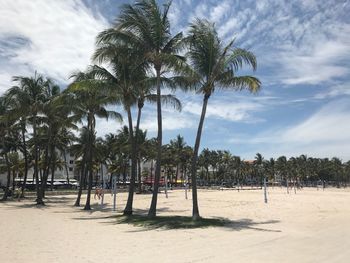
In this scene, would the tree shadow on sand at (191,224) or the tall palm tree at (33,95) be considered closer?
the tree shadow on sand at (191,224)

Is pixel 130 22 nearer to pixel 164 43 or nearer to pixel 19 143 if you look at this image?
pixel 164 43

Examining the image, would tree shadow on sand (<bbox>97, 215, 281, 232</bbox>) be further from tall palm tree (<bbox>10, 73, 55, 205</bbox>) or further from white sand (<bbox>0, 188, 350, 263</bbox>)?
tall palm tree (<bbox>10, 73, 55, 205</bbox>)

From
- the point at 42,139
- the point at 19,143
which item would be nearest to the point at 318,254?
the point at 42,139

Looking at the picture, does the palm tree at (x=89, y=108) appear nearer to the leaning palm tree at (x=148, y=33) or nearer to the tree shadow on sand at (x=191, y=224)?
the leaning palm tree at (x=148, y=33)

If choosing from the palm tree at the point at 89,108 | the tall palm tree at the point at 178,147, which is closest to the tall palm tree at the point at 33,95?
the palm tree at the point at 89,108

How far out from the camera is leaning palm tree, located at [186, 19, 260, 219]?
19.2 metres

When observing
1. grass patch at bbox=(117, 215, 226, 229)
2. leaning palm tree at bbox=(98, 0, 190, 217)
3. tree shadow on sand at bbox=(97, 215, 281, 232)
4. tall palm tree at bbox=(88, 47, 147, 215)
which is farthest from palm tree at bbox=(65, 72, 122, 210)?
tree shadow on sand at bbox=(97, 215, 281, 232)

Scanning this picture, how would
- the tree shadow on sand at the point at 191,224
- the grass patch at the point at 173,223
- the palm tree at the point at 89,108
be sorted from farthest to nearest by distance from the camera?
the palm tree at the point at 89,108
the grass patch at the point at 173,223
the tree shadow on sand at the point at 191,224

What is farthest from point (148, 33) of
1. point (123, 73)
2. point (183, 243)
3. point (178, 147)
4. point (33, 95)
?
point (178, 147)

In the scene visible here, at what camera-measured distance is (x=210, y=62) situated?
19234 millimetres

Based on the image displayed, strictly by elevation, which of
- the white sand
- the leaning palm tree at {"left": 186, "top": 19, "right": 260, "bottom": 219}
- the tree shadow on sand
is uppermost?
the leaning palm tree at {"left": 186, "top": 19, "right": 260, "bottom": 219}

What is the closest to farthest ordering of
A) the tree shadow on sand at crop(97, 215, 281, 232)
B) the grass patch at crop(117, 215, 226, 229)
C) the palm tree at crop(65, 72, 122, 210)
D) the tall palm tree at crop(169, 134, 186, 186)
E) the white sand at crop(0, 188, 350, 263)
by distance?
the white sand at crop(0, 188, 350, 263) < the tree shadow on sand at crop(97, 215, 281, 232) < the grass patch at crop(117, 215, 226, 229) < the palm tree at crop(65, 72, 122, 210) < the tall palm tree at crop(169, 134, 186, 186)

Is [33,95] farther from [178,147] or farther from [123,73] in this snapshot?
[178,147]

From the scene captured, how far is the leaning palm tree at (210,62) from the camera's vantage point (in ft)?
62.8
